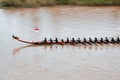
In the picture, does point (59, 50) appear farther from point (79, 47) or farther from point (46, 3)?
point (46, 3)

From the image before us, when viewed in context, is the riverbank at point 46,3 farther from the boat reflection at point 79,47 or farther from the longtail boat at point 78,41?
the boat reflection at point 79,47

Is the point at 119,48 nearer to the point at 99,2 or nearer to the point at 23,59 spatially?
the point at 23,59

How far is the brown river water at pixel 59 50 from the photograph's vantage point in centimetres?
1592

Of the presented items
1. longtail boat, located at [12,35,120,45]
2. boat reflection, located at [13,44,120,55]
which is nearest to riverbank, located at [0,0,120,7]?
longtail boat, located at [12,35,120,45]

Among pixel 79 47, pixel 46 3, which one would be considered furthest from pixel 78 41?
pixel 46 3

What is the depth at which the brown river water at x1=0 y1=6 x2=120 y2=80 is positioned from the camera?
627 inches

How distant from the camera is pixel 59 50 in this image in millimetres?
19062

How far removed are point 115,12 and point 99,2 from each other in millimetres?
3609

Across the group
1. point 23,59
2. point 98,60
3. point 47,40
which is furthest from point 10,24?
point 98,60

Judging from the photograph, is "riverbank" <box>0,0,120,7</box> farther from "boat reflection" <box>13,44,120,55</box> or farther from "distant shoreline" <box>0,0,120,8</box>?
"boat reflection" <box>13,44,120,55</box>

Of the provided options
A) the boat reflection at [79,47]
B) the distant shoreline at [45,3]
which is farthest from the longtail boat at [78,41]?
the distant shoreline at [45,3]

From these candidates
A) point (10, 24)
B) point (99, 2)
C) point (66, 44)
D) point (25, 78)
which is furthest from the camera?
point (99, 2)

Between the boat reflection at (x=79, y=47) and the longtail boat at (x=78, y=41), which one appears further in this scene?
the longtail boat at (x=78, y=41)

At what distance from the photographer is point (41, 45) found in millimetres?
19750
